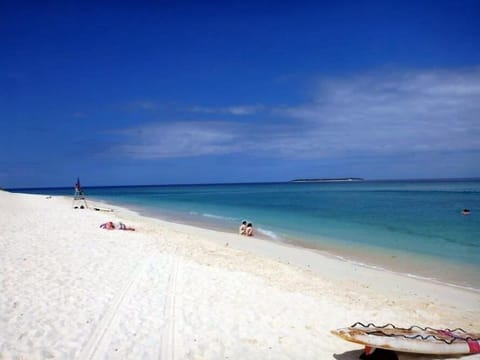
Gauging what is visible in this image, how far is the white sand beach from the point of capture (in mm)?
5801

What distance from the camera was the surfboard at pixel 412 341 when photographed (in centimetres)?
556

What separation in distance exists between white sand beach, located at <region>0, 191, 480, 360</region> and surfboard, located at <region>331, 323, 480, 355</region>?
0.78 ft

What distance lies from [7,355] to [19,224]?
13746mm

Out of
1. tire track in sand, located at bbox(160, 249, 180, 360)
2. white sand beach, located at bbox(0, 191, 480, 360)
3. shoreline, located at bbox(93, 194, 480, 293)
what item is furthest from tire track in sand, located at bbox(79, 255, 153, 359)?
shoreline, located at bbox(93, 194, 480, 293)

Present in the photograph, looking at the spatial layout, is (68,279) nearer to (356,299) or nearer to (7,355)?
(7,355)

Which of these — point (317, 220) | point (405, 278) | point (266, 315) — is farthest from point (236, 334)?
point (317, 220)

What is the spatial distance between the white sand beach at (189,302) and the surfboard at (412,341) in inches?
9.4

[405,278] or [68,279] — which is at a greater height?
[68,279]

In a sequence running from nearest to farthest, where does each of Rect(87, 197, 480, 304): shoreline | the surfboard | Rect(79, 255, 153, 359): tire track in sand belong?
Rect(79, 255, 153, 359): tire track in sand
the surfboard
Rect(87, 197, 480, 304): shoreline

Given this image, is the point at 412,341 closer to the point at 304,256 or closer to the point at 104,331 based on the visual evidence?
the point at 104,331

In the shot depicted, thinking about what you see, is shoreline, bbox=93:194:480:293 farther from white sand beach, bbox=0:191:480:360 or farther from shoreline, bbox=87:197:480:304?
white sand beach, bbox=0:191:480:360

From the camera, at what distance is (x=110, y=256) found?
1145 cm

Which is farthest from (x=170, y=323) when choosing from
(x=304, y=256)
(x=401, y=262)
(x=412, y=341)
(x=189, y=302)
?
(x=401, y=262)

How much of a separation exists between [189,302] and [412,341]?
14.3 feet
